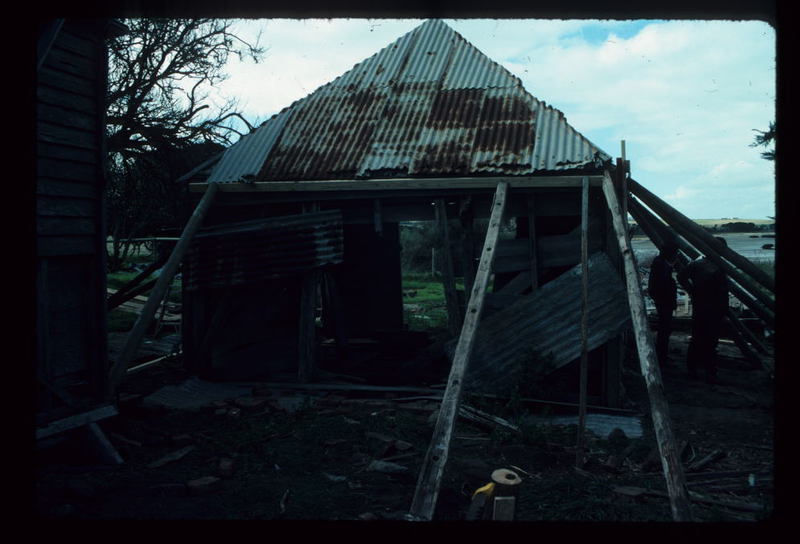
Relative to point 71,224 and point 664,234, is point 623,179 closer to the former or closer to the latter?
point 664,234

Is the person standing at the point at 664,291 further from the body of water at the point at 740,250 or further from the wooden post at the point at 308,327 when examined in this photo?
the wooden post at the point at 308,327

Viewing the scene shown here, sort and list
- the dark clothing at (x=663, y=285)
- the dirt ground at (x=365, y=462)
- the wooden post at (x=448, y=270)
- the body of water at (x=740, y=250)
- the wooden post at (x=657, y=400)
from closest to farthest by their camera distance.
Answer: the wooden post at (x=657, y=400) < the dirt ground at (x=365, y=462) < the wooden post at (x=448, y=270) < the dark clothing at (x=663, y=285) < the body of water at (x=740, y=250)

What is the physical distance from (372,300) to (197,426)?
6.21 m

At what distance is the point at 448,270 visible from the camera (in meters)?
8.54

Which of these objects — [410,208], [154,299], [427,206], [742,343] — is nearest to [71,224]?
[154,299]

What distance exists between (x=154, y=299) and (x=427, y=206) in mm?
4017

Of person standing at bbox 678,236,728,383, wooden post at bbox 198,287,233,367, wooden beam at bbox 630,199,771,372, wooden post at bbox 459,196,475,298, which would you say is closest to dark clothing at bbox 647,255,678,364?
person standing at bbox 678,236,728,383

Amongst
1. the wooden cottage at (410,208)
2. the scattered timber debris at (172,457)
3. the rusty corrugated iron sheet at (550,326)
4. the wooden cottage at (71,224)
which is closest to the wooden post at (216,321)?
the wooden cottage at (410,208)

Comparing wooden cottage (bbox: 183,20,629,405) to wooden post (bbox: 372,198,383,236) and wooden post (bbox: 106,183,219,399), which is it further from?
wooden post (bbox: 106,183,219,399)

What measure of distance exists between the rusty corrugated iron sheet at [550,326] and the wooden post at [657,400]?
1458 millimetres

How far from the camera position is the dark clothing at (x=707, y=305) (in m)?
8.98

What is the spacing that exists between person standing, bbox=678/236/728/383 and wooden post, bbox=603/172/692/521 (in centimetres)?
339

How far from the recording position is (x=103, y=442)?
559cm

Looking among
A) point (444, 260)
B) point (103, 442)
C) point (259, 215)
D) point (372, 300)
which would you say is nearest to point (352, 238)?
point (372, 300)
